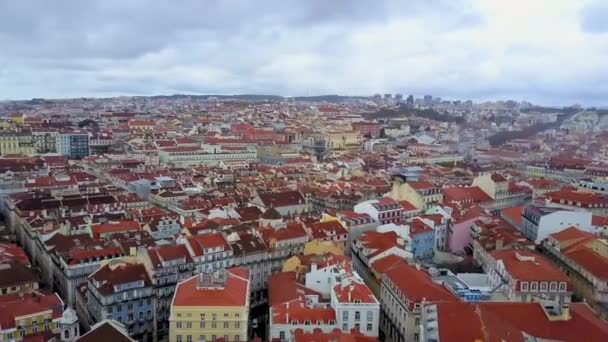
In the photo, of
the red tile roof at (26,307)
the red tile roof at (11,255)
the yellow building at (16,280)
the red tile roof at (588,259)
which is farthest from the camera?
the red tile roof at (11,255)

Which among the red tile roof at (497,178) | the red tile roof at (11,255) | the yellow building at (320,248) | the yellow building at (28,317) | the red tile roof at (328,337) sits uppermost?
the red tile roof at (497,178)

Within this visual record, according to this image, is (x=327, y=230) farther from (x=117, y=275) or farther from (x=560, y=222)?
(x=560, y=222)

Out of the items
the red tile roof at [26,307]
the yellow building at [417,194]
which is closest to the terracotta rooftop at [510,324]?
the red tile roof at [26,307]

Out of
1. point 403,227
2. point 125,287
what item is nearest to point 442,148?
point 403,227

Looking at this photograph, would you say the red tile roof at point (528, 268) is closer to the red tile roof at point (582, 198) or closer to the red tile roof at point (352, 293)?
the red tile roof at point (352, 293)

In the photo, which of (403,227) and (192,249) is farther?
(403,227)

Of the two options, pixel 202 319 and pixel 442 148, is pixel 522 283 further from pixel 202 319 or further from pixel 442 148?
pixel 442 148

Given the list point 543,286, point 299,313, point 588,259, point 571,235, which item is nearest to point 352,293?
point 299,313
